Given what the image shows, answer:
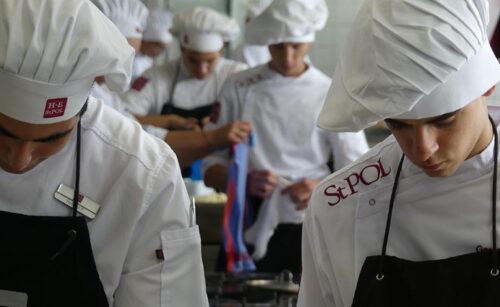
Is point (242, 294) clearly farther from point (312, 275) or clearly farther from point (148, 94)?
point (148, 94)

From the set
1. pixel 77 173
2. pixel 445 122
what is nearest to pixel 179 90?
pixel 77 173

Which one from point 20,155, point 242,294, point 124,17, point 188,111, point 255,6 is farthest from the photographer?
point 255,6

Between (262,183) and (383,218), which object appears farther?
(262,183)

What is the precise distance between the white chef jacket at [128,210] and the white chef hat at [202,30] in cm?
194

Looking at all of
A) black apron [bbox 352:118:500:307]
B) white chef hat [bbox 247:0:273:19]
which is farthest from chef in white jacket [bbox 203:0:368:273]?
black apron [bbox 352:118:500:307]

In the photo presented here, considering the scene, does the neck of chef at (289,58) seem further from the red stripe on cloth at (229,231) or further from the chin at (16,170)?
the chin at (16,170)

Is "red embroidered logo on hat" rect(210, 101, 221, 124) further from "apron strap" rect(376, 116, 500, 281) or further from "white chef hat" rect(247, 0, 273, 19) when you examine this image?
"apron strap" rect(376, 116, 500, 281)

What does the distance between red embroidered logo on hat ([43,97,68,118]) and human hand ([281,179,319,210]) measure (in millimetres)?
1325

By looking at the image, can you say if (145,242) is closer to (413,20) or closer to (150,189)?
(150,189)

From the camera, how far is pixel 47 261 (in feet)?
4.76

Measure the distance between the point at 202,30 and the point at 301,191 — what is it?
3.27 feet

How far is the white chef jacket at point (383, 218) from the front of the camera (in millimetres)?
1379

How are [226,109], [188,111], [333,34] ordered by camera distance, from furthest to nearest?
[333,34]
[188,111]
[226,109]

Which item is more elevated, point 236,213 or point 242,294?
point 242,294
